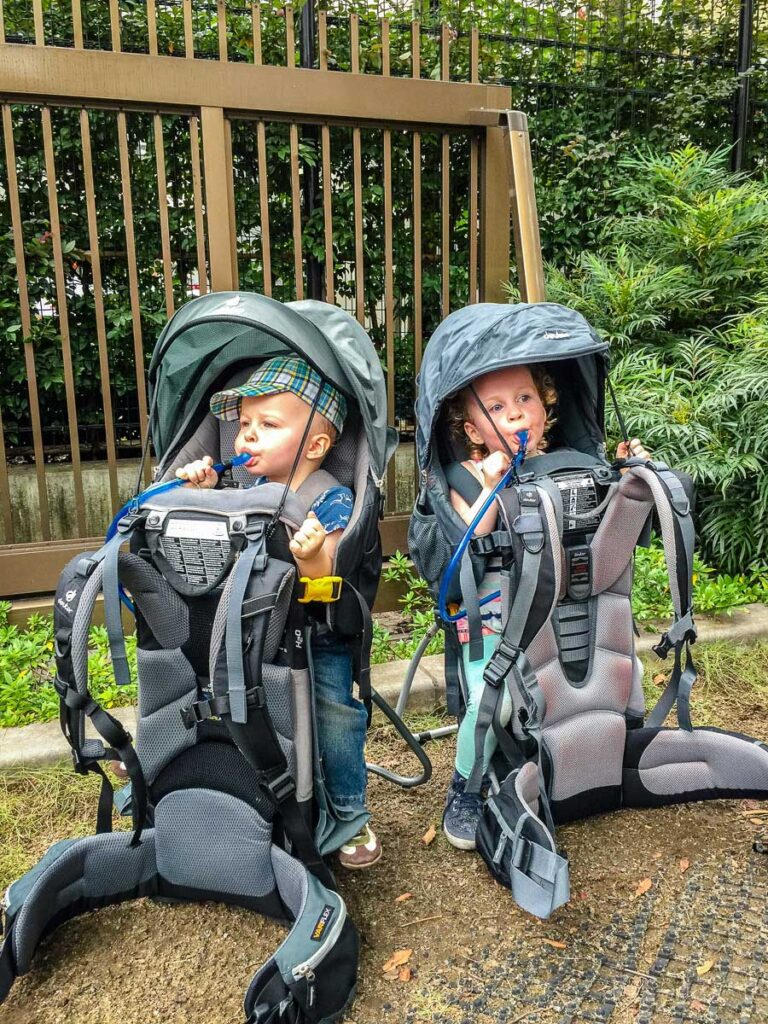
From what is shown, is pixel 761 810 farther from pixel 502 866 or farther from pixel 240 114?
pixel 240 114

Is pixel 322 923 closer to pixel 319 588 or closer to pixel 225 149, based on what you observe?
pixel 319 588

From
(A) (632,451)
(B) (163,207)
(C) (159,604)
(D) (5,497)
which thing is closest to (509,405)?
(A) (632,451)

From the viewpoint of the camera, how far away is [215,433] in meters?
2.44

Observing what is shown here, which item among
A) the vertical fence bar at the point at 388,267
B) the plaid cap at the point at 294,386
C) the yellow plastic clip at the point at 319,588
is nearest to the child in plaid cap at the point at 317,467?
the plaid cap at the point at 294,386

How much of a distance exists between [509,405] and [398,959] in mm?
1445

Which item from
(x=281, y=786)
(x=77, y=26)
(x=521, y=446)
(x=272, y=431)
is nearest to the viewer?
(x=281, y=786)

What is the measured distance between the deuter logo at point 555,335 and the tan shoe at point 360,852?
1433 mm

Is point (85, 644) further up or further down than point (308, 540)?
further down

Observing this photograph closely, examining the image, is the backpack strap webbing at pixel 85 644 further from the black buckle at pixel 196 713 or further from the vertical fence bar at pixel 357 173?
the vertical fence bar at pixel 357 173

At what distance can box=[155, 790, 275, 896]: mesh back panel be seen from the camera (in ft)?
6.40

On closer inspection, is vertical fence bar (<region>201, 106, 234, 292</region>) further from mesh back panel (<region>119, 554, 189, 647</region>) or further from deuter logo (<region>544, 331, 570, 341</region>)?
mesh back panel (<region>119, 554, 189, 647</region>)

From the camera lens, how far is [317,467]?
2.28m

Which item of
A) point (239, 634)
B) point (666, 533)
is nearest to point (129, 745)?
point (239, 634)

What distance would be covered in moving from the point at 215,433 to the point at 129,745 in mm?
961
